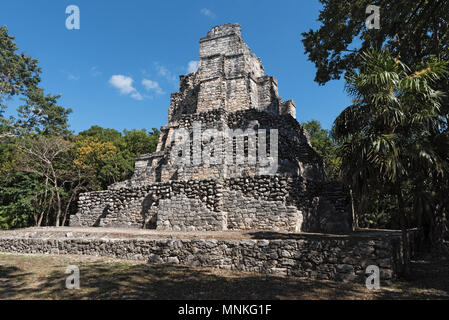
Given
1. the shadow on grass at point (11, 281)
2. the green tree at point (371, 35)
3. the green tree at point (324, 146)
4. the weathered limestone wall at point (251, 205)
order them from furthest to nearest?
the green tree at point (324, 146)
the weathered limestone wall at point (251, 205)
the green tree at point (371, 35)
the shadow on grass at point (11, 281)

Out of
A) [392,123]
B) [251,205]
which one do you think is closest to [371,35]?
[392,123]

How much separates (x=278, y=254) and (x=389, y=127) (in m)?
4.14

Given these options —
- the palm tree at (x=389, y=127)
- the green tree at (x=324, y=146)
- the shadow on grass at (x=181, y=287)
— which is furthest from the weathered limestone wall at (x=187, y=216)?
the green tree at (x=324, y=146)

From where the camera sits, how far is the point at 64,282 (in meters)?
5.89

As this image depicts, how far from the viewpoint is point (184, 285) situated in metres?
5.56

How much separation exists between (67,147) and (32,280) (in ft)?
58.1

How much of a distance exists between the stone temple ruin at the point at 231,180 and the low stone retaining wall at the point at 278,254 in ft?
11.5

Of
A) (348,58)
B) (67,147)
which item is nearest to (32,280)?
(348,58)

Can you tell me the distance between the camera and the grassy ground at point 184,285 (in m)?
4.95

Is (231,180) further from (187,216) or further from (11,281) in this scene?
(11,281)

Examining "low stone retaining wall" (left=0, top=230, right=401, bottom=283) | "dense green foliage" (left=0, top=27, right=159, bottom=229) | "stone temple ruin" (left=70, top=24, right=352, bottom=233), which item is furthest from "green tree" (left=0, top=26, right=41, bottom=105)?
"low stone retaining wall" (left=0, top=230, right=401, bottom=283)

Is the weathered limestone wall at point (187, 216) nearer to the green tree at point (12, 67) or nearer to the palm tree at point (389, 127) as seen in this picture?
the palm tree at point (389, 127)

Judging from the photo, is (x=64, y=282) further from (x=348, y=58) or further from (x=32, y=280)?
(x=348, y=58)

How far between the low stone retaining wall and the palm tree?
134cm
